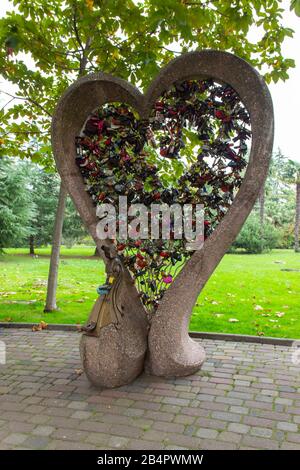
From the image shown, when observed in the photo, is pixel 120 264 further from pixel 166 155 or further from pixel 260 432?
pixel 260 432

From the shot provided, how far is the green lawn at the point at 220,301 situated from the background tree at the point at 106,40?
779mm

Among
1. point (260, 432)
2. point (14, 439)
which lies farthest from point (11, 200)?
point (260, 432)

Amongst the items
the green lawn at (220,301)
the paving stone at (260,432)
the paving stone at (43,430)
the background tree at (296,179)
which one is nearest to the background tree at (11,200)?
the green lawn at (220,301)

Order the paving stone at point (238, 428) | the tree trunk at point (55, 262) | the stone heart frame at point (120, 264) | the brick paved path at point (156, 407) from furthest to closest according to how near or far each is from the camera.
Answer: the tree trunk at point (55, 262), the stone heart frame at point (120, 264), the paving stone at point (238, 428), the brick paved path at point (156, 407)

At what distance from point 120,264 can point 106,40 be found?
3.49 metres

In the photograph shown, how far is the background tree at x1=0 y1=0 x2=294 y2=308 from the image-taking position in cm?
475

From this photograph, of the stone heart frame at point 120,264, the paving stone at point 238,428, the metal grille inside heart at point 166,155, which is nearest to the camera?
the paving stone at point 238,428

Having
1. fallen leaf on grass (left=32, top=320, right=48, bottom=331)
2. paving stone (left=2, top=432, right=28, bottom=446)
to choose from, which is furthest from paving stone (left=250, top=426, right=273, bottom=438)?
fallen leaf on grass (left=32, top=320, right=48, bottom=331)

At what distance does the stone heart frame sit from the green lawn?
1.91 metres

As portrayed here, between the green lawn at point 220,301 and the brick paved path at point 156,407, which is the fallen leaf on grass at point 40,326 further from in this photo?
the brick paved path at point 156,407

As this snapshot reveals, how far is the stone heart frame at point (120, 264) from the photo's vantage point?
12.5 ft

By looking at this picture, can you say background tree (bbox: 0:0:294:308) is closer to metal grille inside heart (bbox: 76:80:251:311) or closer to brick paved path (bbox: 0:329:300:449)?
metal grille inside heart (bbox: 76:80:251:311)

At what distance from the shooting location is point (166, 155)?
4305 millimetres

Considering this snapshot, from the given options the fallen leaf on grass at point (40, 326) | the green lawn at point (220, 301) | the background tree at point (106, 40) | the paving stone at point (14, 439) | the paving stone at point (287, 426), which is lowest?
the paving stone at point (14, 439)
